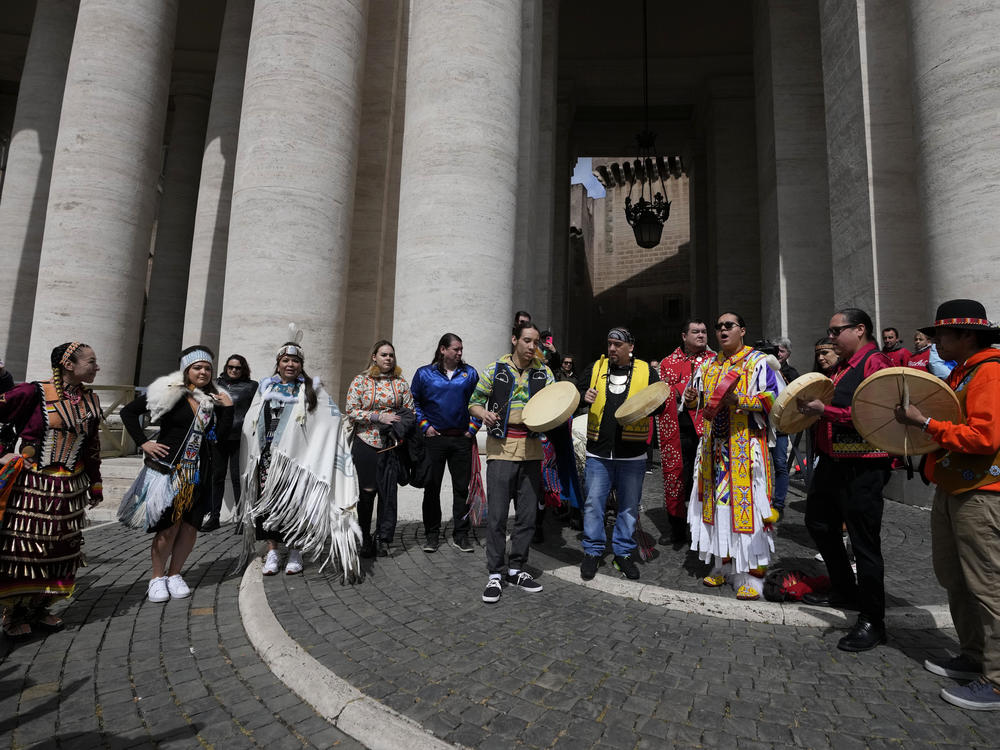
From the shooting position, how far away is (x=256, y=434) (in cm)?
446

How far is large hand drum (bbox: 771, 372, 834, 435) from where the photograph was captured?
320 centimetres

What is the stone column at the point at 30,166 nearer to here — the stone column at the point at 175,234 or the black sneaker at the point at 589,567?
the stone column at the point at 175,234

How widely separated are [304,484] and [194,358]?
1316 millimetres

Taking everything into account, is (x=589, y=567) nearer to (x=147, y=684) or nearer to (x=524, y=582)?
(x=524, y=582)

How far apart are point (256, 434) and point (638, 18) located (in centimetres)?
1814

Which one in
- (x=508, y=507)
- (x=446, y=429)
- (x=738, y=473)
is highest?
(x=446, y=429)

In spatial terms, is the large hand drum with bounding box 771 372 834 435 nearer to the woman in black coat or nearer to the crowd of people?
the crowd of people

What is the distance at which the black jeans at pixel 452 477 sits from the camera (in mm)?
5078

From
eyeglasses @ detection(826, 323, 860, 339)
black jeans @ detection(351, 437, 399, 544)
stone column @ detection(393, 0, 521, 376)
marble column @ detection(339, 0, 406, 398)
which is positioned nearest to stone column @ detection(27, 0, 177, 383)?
marble column @ detection(339, 0, 406, 398)

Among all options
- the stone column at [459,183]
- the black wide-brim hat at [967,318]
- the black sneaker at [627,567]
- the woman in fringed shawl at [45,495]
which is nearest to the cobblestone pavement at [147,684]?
the woman in fringed shawl at [45,495]

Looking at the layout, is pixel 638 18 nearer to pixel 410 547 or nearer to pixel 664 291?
pixel 664 291

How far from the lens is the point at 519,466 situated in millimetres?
4102

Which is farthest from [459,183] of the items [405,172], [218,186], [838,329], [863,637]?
[218,186]

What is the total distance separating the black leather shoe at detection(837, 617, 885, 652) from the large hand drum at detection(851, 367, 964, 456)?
3.44ft
